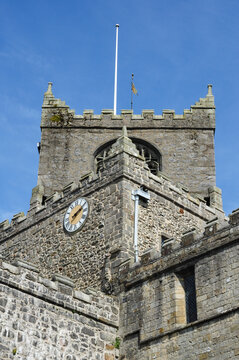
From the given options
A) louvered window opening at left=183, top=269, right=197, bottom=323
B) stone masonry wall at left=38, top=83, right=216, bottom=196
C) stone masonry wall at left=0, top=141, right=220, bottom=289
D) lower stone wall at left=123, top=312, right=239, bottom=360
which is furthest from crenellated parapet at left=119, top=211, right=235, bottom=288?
stone masonry wall at left=38, top=83, right=216, bottom=196

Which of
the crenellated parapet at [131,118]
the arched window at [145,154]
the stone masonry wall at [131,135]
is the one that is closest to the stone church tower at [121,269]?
the stone masonry wall at [131,135]

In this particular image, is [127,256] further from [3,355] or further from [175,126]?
[175,126]

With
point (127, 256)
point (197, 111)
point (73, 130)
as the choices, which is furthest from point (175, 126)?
point (127, 256)

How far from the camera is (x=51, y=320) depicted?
1939 centimetres

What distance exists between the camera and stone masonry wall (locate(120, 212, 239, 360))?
18.2 metres

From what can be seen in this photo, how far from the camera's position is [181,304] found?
19.7 meters

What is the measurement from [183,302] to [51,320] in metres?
3.80

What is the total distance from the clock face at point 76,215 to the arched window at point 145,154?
8243mm

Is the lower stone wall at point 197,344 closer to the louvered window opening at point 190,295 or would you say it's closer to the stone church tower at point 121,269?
the stone church tower at point 121,269

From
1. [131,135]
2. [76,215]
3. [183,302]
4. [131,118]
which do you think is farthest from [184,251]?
[131,118]

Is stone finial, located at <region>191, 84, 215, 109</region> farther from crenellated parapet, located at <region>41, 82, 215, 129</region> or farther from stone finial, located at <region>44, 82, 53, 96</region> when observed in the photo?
stone finial, located at <region>44, 82, 53, 96</region>

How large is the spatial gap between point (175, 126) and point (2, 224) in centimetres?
1084

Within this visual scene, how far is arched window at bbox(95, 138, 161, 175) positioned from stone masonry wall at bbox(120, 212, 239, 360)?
12.3m

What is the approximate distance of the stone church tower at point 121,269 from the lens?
1866cm
